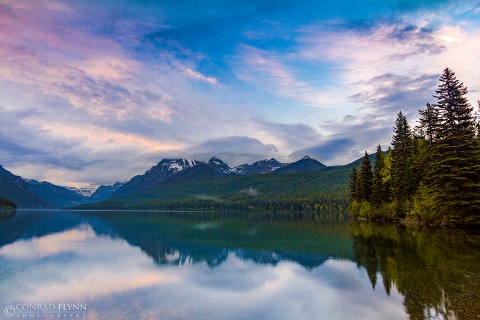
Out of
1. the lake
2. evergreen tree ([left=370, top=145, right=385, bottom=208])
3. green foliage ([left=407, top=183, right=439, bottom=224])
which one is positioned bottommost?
the lake

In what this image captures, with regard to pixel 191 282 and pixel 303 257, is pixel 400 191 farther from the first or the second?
pixel 191 282

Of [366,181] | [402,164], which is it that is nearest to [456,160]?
[402,164]

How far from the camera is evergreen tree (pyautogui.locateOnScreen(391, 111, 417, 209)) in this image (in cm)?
7125

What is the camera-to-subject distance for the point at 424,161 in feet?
221

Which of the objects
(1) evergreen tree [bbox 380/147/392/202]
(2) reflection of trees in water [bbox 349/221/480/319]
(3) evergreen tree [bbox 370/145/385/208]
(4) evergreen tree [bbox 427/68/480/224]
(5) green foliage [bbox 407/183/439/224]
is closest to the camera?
(2) reflection of trees in water [bbox 349/221/480/319]

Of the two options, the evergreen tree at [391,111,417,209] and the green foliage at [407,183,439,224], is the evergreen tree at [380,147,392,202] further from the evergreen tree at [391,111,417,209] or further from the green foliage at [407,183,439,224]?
the green foliage at [407,183,439,224]

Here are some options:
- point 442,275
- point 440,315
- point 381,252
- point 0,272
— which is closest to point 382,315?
point 440,315

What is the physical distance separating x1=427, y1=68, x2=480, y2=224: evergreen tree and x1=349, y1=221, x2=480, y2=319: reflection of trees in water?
29.8ft

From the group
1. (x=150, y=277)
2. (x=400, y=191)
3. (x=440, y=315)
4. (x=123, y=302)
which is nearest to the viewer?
(x=440, y=315)

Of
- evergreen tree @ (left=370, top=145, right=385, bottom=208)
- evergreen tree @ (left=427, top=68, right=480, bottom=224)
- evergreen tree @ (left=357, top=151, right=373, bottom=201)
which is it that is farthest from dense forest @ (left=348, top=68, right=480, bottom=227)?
evergreen tree @ (left=357, top=151, right=373, bottom=201)

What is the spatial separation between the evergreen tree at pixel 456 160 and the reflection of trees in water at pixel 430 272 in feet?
29.8

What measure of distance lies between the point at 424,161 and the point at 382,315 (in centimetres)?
5928

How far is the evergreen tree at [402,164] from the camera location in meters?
71.2

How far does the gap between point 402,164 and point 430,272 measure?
186 ft
